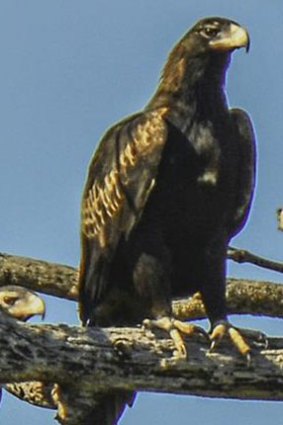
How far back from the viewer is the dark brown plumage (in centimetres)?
885

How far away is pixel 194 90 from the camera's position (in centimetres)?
912

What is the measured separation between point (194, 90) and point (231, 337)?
174 cm

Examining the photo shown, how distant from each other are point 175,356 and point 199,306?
1842mm

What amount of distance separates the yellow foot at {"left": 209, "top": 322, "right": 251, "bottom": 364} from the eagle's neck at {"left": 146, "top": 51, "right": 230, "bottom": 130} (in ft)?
4.36

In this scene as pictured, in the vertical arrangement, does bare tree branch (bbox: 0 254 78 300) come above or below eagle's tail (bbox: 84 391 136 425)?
above

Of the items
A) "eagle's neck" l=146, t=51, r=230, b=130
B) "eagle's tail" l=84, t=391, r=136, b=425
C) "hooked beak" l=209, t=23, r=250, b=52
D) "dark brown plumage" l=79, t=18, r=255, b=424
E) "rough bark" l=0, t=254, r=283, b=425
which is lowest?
"eagle's tail" l=84, t=391, r=136, b=425

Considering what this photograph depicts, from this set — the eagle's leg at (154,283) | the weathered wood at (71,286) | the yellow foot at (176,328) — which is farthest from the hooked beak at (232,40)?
the yellow foot at (176,328)

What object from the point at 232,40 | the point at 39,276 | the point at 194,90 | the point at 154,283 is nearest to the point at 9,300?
the point at 39,276

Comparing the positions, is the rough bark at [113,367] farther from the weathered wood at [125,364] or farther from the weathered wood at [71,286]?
the weathered wood at [71,286]

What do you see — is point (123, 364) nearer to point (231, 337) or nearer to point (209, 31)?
point (231, 337)

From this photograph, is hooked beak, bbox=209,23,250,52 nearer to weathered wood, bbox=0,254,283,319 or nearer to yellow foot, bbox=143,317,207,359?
weathered wood, bbox=0,254,283,319

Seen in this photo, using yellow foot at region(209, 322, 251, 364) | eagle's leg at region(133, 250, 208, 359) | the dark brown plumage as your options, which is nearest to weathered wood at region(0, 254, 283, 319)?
the dark brown plumage

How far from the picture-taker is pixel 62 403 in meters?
7.71

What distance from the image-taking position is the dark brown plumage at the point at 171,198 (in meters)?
8.85
